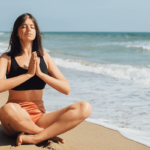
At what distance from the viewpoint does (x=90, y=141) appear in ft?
9.91

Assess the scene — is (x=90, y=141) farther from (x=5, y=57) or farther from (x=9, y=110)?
(x=5, y=57)

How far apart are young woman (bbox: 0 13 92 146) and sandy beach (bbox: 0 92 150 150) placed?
89 millimetres

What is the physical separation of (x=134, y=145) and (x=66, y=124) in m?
0.97

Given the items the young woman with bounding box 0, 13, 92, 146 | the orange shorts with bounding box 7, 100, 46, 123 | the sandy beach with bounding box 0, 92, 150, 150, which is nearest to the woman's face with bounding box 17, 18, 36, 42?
the young woman with bounding box 0, 13, 92, 146

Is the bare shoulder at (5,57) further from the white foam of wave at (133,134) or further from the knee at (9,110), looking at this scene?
the white foam of wave at (133,134)

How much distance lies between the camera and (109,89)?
6.14m

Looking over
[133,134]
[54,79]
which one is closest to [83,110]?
[54,79]

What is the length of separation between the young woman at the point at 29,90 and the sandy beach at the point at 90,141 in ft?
0.29

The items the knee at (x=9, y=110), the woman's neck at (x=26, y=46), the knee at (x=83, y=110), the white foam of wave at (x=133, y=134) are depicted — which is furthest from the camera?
the white foam of wave at (x=133, y=134)

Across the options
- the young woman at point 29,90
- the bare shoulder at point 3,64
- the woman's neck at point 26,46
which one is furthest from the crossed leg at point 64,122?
the woman's neck at point 26,46

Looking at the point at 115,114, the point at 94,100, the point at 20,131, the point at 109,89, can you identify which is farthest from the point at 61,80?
the point at 109,89

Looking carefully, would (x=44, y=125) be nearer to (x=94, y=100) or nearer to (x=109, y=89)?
(x=94, y=100)

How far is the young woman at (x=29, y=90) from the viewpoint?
2543 mm

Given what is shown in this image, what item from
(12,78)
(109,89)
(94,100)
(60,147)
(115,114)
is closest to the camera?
(12,78)
